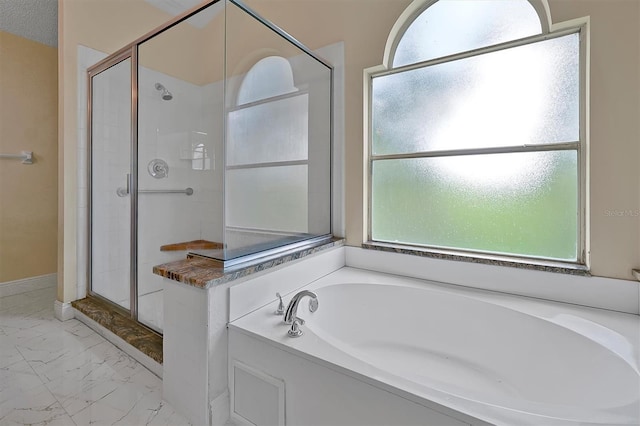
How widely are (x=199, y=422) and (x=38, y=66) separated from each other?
347 cm

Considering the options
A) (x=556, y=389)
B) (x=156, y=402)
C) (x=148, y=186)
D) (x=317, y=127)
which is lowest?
(x=156, y=402)

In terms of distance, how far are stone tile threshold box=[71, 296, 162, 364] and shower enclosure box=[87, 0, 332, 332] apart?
61 mm

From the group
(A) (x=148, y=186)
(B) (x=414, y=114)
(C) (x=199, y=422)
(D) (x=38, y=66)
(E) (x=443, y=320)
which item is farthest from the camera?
(D) (x=38, y=66)

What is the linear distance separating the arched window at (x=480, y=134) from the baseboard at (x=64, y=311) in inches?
89.6

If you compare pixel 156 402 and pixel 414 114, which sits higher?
pixel 414 114

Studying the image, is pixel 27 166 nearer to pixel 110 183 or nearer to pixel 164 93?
pixel 110 183

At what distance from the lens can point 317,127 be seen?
2.15 m

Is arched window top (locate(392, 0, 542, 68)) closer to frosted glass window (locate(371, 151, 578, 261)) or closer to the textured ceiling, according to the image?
frosted glass window (locate(371, 151, 578, 261))

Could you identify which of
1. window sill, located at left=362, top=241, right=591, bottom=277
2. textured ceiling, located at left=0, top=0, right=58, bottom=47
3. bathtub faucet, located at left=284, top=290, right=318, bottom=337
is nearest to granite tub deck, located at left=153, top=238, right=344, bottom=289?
bathtub faucet, located at left=284, top=290, right=318, bottom=337

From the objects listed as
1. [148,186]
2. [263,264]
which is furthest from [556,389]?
[148,186]

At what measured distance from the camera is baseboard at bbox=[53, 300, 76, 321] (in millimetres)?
2149

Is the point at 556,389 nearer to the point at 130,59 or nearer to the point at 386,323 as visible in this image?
the point at 386,323

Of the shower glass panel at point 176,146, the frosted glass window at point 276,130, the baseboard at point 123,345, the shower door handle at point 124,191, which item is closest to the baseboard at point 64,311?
the baseboard at point 123,345

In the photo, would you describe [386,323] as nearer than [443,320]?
Result: No
